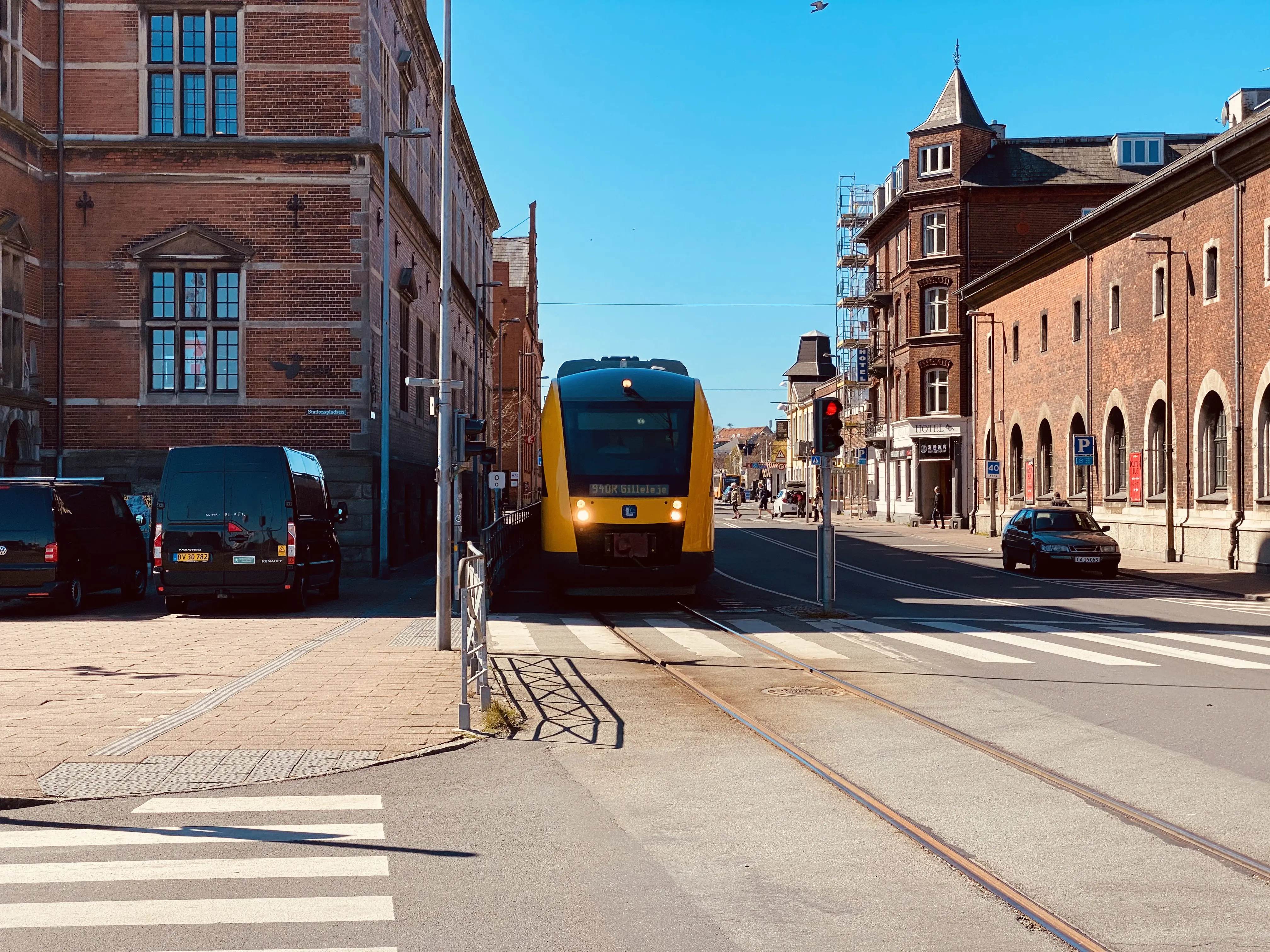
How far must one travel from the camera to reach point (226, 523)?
62.6 ft

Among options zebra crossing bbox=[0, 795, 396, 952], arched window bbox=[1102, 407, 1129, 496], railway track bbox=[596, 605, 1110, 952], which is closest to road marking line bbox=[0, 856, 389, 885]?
zebra crossing bbox=[0, 795, 396, 952]

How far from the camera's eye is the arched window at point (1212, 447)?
104 ft

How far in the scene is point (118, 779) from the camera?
25.2 feet

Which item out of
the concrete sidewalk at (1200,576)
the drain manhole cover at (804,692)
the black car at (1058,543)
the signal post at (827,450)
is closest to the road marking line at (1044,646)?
the signal post at (827,450)

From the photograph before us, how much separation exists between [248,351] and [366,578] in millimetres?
5087

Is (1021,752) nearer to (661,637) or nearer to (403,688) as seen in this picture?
(403,688)

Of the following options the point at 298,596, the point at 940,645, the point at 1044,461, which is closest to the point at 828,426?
the point at 940,645

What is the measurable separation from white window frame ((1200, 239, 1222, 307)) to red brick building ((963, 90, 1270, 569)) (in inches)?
2.4

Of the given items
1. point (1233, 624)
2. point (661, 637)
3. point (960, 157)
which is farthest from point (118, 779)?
point (960, 157)

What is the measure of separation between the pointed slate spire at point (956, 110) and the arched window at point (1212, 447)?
31.6m

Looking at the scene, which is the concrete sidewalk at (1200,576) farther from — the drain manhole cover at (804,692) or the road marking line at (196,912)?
the road marking line at (196,912)

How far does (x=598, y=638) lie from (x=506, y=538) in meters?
12.1

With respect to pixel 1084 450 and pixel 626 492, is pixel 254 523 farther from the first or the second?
pixel 1084 450

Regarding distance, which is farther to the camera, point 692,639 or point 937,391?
point 937,391
